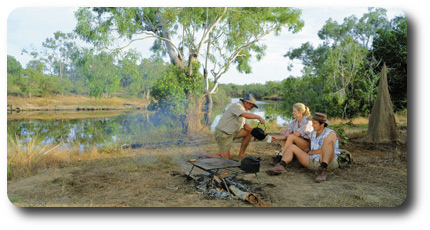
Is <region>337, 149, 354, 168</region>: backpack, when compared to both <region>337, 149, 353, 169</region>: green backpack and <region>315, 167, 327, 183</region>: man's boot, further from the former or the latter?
<region>315, 167, 327, 183</region>: man's boot

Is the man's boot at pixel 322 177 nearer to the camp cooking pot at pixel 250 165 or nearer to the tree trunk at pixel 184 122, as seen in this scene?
the camp cooking pot at pixel 250 165

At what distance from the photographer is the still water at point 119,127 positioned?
5.93 meters

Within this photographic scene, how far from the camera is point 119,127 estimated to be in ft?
25.0

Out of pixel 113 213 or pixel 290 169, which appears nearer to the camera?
pixel 113 213

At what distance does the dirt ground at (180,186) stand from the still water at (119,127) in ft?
5.95

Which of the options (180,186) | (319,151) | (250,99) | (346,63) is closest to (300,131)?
(319,151)

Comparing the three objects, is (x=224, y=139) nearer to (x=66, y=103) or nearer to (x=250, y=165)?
(x=250, y=165)

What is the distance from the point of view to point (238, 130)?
4.27 meters

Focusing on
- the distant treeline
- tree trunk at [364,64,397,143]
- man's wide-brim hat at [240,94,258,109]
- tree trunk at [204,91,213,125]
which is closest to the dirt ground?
tree trunk at [364,64,397,143]

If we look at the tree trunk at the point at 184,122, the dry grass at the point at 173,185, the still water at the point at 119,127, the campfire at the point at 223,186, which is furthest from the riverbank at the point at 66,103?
the campfire at the point at 223,186

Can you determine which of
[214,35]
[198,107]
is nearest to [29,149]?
A: [198,107]

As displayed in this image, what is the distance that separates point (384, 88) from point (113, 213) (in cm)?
458

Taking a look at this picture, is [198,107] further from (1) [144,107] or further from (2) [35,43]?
(2) [35,43]

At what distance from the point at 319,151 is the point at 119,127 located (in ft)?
19.2
